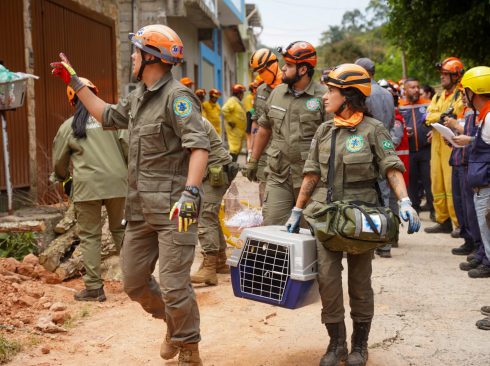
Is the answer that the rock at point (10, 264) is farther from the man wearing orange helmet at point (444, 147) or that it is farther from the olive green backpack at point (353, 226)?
the man wearing orange helmet at point (444, 147)

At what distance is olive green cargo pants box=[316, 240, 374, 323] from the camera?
462cm

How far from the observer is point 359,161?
4.70 meters

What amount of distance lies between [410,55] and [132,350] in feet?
42.3

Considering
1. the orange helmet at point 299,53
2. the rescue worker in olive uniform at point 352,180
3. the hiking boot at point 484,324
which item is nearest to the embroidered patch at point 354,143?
the rescue worker in olive uniform at point 352,180

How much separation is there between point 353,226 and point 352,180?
1.52 ft

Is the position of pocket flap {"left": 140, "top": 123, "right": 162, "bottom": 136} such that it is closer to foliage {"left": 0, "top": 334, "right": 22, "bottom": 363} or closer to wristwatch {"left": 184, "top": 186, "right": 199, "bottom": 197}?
wristwatch {"left": 184, "top": 186, "right": 199, "bottom": 197}

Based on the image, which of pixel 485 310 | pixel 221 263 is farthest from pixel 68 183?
pixel 485 310

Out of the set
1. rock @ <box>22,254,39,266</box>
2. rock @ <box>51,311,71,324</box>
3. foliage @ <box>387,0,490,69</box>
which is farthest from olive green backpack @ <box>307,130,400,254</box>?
foliage @ <box>387,0,490,69</box>

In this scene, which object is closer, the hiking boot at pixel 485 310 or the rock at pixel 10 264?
the hiking boot at pixel 485 310

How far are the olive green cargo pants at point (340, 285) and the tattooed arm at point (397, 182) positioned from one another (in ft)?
1.37

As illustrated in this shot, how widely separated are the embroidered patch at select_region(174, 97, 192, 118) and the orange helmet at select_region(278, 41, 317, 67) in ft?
6.73

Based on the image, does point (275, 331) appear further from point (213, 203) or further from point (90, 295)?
point (90, 295)

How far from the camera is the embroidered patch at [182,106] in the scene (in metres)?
4.47

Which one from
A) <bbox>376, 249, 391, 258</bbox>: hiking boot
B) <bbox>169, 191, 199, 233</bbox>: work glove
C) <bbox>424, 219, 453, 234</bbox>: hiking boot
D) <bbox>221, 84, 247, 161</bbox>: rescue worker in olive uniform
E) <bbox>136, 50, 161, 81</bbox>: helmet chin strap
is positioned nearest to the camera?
<bbox>169, 191, 199, 233</bbox>: work glove
